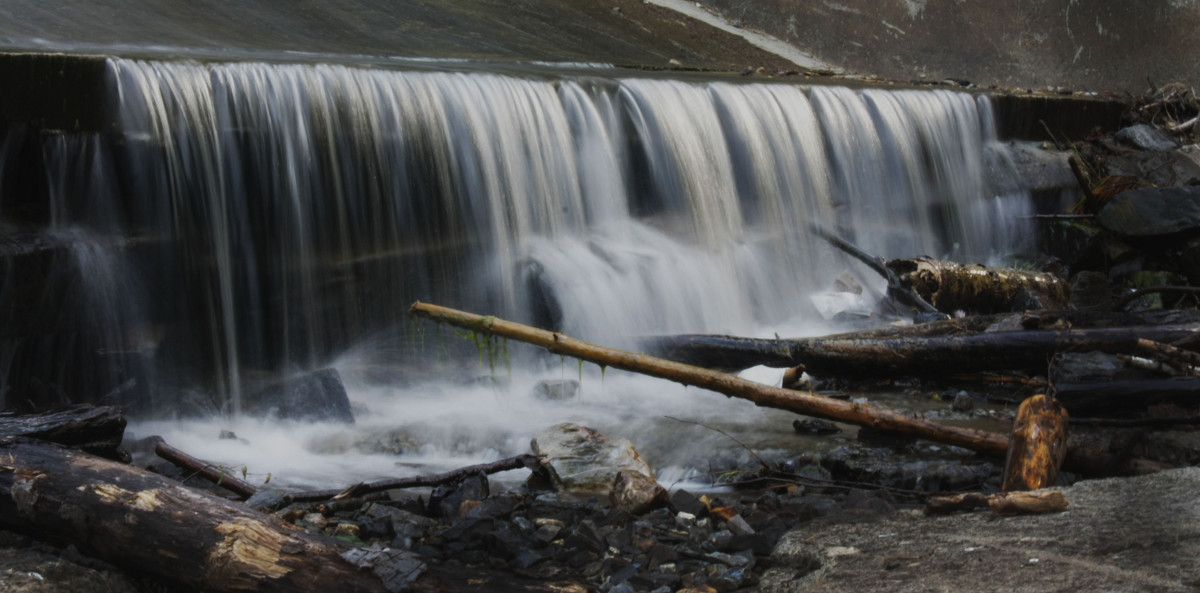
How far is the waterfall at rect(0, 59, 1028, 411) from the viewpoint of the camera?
613cm

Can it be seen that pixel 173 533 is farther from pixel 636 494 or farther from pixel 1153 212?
pixel 1153 212

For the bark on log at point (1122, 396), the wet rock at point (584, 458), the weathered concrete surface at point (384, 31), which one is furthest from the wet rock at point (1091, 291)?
the weathered concrete surface at point (384, 31)

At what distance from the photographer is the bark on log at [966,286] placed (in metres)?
8.01

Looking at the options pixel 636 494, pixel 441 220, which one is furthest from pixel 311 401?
pixel 636 494

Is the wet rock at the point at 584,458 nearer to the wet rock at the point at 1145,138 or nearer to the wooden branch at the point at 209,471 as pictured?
the wooden branch at the point at 209,471

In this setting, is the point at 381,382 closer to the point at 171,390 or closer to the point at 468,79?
the point at 171,390

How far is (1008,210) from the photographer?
11.4 metres

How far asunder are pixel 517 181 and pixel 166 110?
2553 mm

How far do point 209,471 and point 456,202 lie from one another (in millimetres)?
3309

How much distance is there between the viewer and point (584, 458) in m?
4.52

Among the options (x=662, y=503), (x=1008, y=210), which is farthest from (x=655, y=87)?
(x=662, y=503)

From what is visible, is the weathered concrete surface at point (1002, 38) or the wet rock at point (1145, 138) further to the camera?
the weathered concrete surface at point (1002, 38)

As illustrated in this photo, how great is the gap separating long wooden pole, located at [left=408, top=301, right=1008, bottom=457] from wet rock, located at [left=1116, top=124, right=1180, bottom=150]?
9.26 meters

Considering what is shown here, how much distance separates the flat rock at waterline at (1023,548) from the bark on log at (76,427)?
2.45 meters
